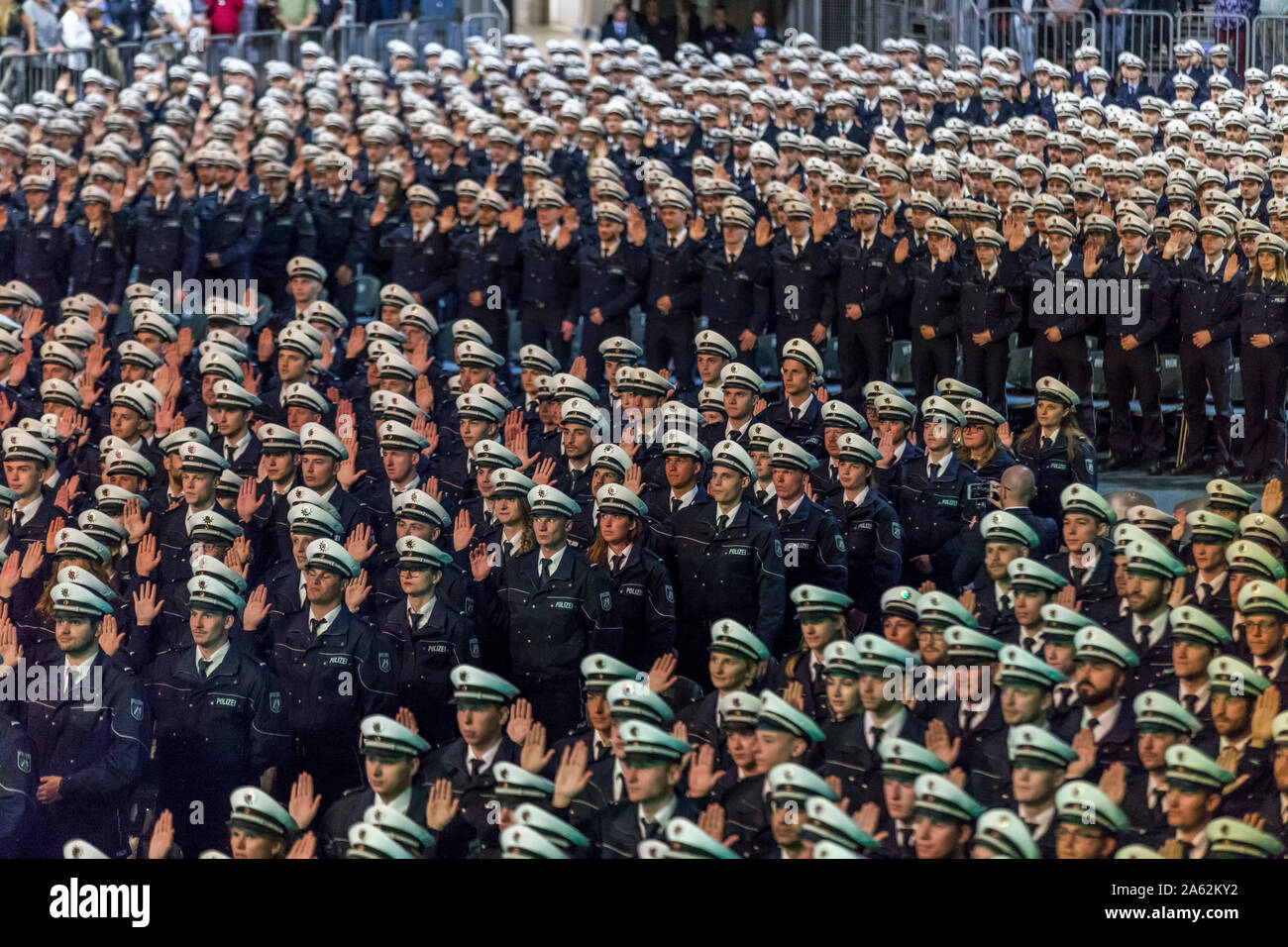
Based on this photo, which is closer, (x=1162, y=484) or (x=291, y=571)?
(x=291, y=571)

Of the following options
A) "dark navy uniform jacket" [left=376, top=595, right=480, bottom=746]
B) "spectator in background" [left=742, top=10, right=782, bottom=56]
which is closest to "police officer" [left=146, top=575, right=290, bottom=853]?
"dark navy uniform jacket" [left=376, top=595, right=480, bottom=746]

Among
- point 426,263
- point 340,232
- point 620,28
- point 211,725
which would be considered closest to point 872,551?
point 211,725

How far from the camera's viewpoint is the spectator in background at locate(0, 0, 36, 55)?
20469 mm

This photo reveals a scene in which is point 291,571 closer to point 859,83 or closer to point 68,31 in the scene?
point 859,83

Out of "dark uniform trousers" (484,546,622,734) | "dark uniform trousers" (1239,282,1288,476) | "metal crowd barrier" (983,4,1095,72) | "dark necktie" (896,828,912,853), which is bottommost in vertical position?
"dark necktie" (896,828,912,853)

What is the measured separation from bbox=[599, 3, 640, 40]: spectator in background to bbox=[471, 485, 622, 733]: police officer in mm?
12667

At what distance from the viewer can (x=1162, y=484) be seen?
499 inches

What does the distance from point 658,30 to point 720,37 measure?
2.36 ft

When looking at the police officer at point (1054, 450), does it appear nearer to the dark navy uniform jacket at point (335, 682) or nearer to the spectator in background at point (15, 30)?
the dark navy uniform jacket at point (335, 682)

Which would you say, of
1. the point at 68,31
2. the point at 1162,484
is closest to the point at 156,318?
the point at 1162,484

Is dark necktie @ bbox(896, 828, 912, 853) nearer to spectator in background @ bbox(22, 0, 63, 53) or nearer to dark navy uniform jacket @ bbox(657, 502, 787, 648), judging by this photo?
dark navy uniform jacket @ bbox(657, 502, 787, 648)

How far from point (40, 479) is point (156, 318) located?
2166 mm

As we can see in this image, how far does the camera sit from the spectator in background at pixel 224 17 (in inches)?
824

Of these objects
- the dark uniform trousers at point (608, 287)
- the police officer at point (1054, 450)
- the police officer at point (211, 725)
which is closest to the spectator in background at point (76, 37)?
the dark uniform trousers at point (608, 287)
